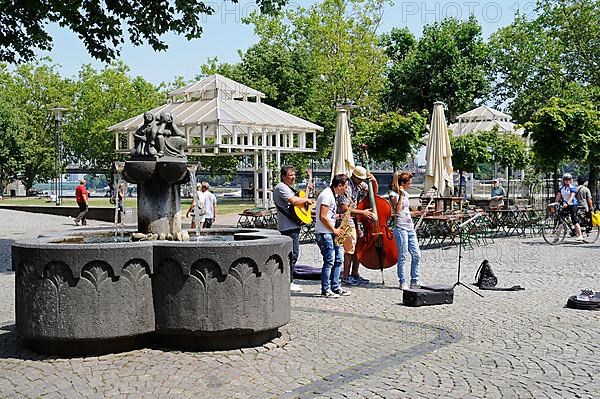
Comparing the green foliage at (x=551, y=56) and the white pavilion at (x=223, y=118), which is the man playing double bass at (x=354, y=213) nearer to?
the white pavilion at (x=223, y=118)

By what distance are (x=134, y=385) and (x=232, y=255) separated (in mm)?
1513

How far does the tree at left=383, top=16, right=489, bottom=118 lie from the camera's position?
148 ft

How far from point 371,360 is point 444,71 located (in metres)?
39.9

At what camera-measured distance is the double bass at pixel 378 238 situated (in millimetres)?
11242

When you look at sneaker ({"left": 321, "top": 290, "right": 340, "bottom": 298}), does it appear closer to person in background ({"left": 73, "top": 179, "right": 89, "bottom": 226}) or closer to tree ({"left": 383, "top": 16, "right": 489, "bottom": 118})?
person in background ({"left": 73, "top": 179, "right": 89, "bottom": 226})

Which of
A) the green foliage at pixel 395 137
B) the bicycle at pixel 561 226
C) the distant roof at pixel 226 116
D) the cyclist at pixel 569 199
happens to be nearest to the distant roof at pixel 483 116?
the green foliage at pixel 395 137

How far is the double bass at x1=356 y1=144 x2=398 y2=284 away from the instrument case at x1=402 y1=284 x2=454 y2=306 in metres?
1.45

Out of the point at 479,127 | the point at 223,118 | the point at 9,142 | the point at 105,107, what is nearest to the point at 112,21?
the point at 223,118

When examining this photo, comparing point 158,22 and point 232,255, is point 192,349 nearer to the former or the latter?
point 232,255

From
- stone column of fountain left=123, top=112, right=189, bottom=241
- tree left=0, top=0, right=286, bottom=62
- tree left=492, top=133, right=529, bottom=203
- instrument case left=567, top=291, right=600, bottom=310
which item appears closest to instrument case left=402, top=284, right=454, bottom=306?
instrument case left=567, top=291, right=600, bottom=310

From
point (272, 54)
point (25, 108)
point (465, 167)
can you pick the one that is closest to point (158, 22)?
point (465, 167)

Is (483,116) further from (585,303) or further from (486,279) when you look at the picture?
(585,303)

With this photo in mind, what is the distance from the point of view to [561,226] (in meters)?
18.4

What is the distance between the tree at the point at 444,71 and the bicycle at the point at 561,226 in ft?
82.3
